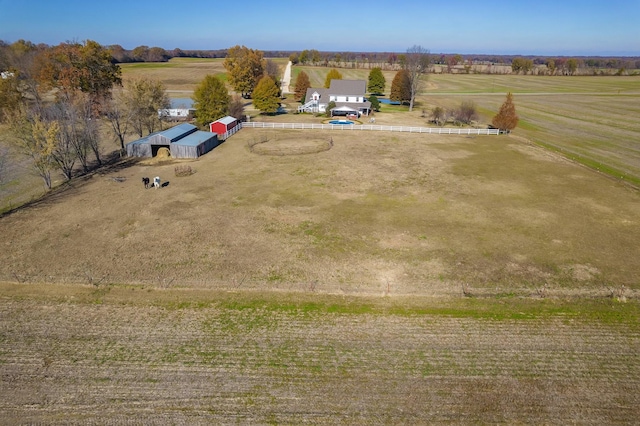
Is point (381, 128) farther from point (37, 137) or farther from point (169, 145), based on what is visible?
point (37, 137)

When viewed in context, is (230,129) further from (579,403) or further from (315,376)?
(579,403)

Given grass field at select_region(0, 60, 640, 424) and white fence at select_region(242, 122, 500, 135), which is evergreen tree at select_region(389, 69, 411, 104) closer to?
white fence at select_region(242, 122, 500, 135)

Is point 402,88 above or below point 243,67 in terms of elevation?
below

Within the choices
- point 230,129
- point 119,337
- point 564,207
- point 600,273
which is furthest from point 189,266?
point 230,129

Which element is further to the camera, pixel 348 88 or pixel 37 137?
pixel 348 88

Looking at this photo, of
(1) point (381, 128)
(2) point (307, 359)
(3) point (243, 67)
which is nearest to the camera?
(2) point (307, 359)

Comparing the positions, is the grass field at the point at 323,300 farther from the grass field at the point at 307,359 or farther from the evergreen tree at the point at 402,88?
the evergreen tree at the point at 402,88

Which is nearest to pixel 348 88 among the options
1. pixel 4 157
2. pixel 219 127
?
pixel 219 127

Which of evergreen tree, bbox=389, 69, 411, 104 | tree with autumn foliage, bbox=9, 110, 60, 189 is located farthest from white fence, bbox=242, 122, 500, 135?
tree with autumn foliage, bbox=9, 110, 60, 189
